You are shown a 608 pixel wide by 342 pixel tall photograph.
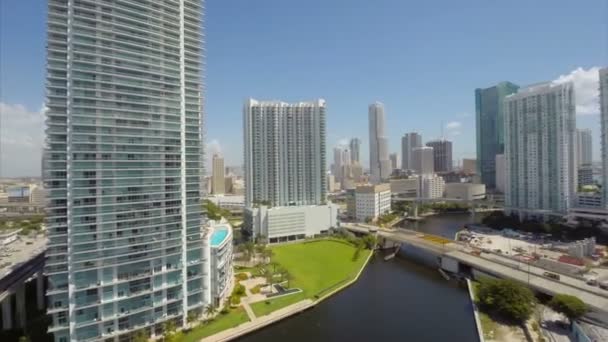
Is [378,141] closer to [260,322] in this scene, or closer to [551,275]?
[551,275]

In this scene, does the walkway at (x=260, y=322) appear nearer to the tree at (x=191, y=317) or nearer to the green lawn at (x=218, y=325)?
the green lawn at (x=218, y=325)

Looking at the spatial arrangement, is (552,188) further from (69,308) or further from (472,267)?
(69,308)

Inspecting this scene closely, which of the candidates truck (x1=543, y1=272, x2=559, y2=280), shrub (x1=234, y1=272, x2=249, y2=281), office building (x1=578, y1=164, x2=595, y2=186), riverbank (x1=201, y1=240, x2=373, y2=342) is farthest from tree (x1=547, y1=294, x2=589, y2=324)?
office building (x1=578, y1=164, x2=595, y2=186)

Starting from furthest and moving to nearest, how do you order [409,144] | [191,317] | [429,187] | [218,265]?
[409,144] → [429,187] → [218,265] → [191,317]

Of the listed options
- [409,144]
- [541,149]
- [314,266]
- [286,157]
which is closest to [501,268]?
[314,266]

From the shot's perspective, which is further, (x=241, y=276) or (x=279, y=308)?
(x=241, y=276)

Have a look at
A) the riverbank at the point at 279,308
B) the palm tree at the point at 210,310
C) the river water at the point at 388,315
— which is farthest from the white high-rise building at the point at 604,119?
the palm tree at the point at 210,310
